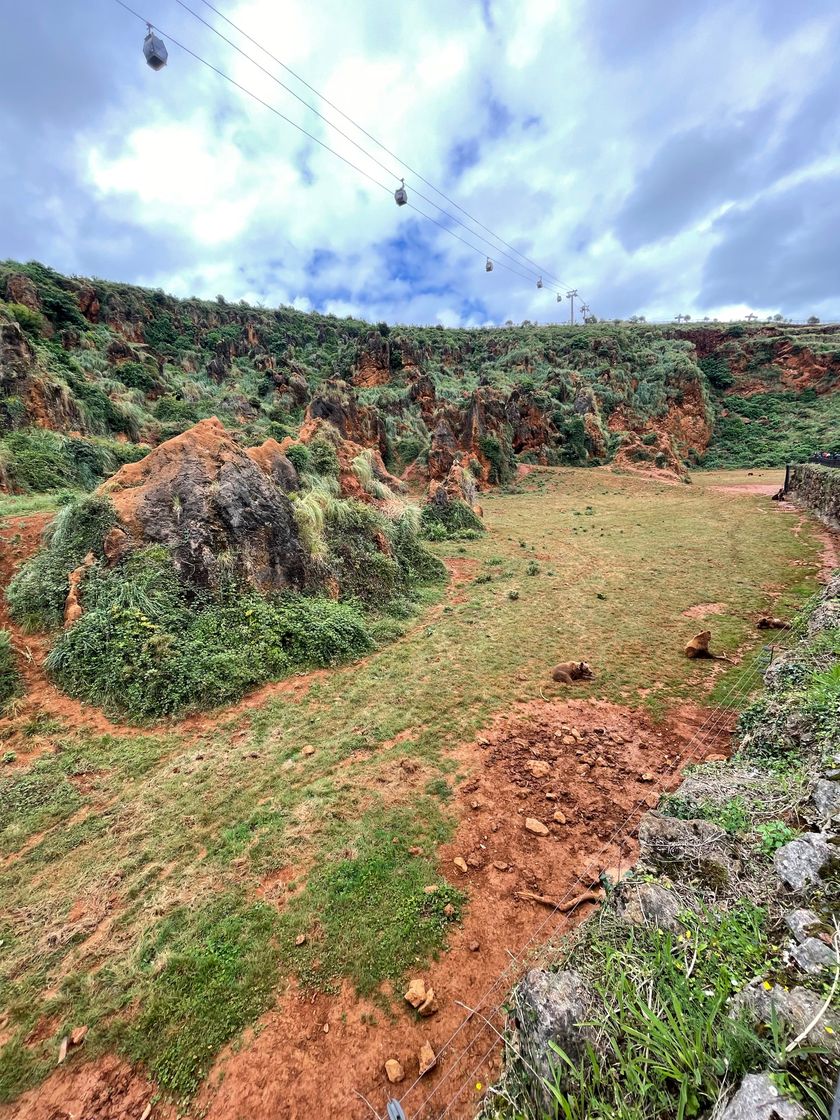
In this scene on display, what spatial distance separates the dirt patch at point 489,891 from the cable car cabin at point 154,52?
10.2m

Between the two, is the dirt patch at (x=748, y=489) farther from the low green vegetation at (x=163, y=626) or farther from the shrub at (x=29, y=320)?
the shrub at (x=29, y=320)

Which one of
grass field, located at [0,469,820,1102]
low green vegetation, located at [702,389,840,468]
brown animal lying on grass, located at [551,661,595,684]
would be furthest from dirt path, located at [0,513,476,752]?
low green vegetation, located at [702,389,840,468]

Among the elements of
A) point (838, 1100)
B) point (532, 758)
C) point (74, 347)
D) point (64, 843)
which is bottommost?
point (532, 758)

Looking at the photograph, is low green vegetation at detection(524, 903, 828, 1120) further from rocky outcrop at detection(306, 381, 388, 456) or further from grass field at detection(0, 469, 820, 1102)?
rocky outcrop at detection(306, 381, 388, 456)

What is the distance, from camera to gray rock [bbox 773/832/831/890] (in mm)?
2367

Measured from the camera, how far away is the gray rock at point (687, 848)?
109 inches

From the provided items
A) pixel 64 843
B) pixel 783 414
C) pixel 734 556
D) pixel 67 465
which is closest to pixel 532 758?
pixel 64 843

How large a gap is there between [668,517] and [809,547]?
6.21 m

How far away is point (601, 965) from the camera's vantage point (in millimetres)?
2352

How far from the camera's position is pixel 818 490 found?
17.3 metres

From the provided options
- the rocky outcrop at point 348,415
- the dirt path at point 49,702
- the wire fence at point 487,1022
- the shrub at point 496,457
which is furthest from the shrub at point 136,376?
the wire fence at point 487,1022

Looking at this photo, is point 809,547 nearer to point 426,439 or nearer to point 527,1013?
point 527,1013

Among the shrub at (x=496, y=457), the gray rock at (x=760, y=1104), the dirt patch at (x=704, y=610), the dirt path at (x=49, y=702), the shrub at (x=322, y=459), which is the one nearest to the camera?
the gray rock at (x=760, y=1104)

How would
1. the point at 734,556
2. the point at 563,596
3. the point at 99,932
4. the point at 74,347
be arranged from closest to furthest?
the point at 99,932
the point at 563,596
the point at 734,556
the point at 74,347
